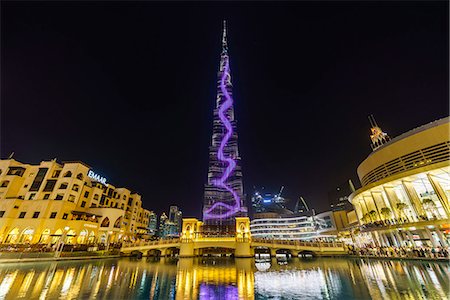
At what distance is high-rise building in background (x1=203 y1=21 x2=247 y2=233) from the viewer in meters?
93.1

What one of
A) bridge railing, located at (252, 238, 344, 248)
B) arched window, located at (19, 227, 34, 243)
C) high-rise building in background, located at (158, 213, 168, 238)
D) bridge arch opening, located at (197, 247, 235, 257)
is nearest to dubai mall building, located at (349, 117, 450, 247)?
bridge railing, located at (252, 238, 344, 248)

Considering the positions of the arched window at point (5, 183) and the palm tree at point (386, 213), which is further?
the arched window at point (5, 183)

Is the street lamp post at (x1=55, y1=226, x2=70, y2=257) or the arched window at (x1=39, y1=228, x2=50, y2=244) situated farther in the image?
the arched window at (x1=39, y1=228, x2=50, y2=244)

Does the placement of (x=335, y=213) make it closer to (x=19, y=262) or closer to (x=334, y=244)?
(x=334, y=244)

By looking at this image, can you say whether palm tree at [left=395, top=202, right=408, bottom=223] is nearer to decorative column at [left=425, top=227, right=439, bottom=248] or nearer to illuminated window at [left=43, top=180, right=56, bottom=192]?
decorative column at [left=425, top=227, right=439, bottom=248]

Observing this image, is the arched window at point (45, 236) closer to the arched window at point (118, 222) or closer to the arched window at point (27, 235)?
the arched window at point (27, 235)

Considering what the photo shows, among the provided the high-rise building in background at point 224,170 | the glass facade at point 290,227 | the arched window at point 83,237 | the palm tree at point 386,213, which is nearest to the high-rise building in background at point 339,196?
the glass facade at point 290,227

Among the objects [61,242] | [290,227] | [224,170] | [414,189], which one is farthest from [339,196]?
[61,242]

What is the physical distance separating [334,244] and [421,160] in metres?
24.1

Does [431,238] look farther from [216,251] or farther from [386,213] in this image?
[216,251]

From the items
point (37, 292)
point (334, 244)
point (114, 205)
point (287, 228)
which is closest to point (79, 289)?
point (37, 292)

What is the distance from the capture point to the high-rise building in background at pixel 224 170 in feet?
305

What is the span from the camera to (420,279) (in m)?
16.4

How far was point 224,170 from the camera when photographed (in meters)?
102
